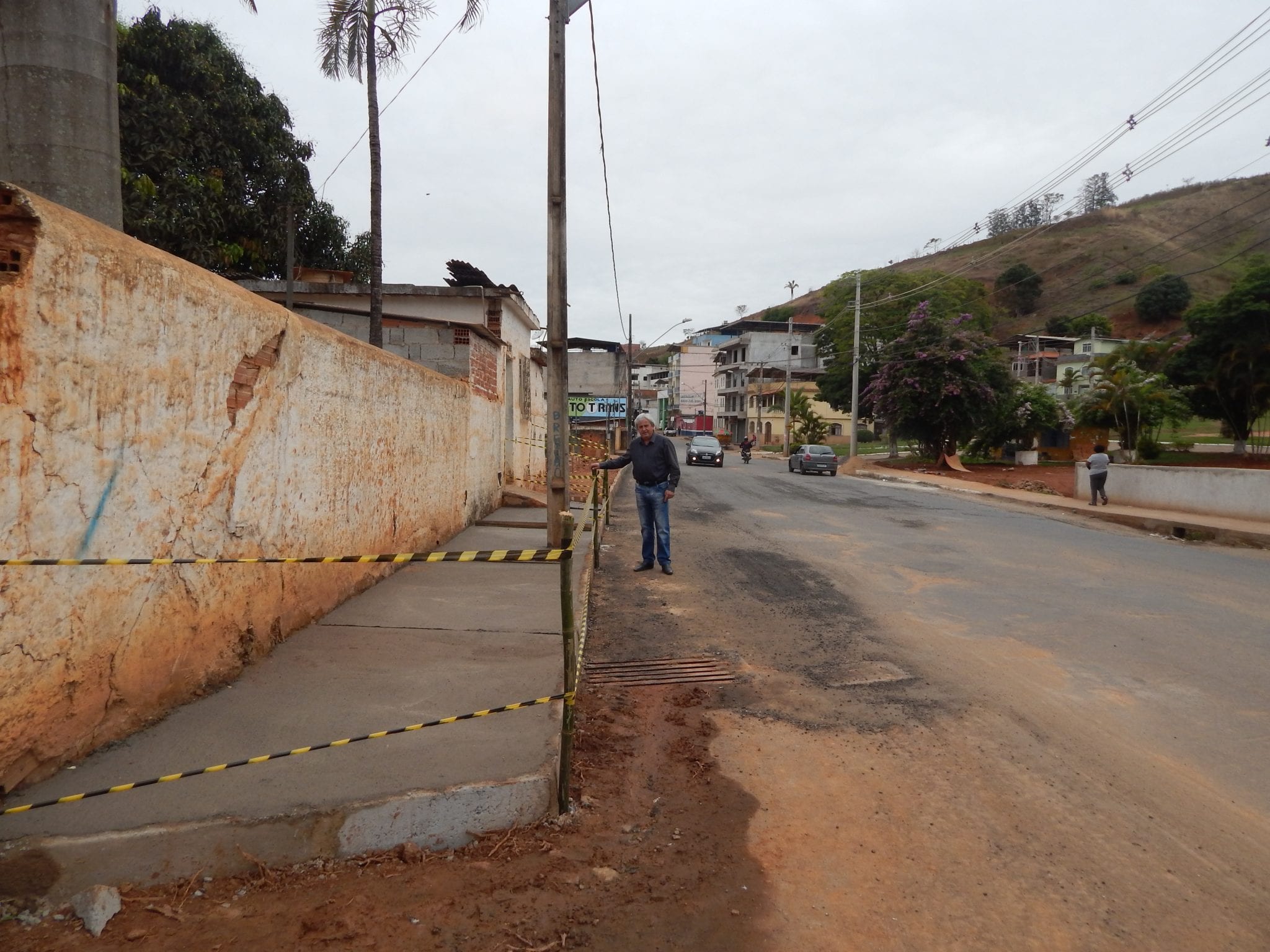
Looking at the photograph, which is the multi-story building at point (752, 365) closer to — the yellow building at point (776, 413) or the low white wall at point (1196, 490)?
the yellow building at point (776, 413)

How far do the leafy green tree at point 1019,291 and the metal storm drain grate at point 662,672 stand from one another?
98529 millimetres

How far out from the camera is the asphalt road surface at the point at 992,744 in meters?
2.95

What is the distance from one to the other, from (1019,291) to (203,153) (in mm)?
93151

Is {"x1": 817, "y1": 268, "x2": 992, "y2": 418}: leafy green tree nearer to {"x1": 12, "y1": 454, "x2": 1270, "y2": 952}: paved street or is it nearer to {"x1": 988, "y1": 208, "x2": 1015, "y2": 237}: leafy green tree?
{"x1": 12, "y1": 454, "x2": 1270, "y2": 952}: paved street

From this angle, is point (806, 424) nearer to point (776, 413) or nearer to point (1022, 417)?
point (776, 413)

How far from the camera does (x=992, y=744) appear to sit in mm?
4391

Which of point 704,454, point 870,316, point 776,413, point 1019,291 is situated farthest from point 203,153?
point 1019,291

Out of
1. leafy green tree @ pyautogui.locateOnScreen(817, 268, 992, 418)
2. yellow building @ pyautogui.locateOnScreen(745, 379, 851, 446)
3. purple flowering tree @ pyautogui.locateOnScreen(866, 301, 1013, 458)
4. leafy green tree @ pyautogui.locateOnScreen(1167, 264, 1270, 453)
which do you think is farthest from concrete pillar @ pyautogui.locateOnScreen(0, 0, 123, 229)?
yellow building @ pyautogui.locateOnScreen(745, 379, 851, 446)

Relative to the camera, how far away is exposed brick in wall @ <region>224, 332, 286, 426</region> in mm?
4781

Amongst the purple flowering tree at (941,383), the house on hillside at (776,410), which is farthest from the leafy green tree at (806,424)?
the purple flowering tree at (941,383)

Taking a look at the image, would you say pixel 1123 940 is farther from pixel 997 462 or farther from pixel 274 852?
pixel 997 462

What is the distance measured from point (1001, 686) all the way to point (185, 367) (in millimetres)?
5143

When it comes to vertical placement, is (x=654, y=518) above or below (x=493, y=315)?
below

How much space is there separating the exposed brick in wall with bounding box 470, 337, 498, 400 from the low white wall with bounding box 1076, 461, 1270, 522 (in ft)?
45.0
